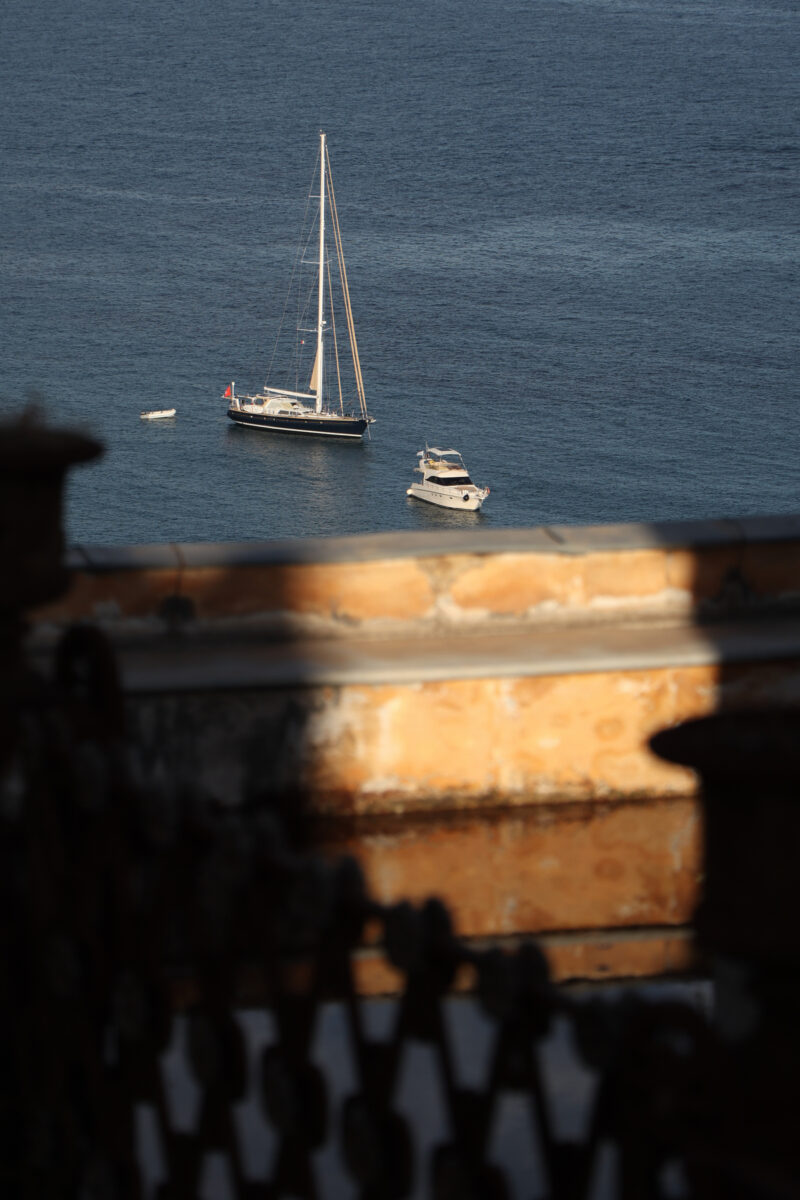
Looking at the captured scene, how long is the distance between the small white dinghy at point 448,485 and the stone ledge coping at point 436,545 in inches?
2883

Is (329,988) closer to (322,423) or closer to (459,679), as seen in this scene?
(459,679)

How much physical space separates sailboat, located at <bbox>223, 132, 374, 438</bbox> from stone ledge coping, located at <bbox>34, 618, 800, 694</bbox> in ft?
276

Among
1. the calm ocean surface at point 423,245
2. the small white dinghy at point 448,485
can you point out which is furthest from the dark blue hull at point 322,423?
the small white dinghy at point 448,485

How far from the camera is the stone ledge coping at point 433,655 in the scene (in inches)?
205

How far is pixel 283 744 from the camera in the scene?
5285 mm

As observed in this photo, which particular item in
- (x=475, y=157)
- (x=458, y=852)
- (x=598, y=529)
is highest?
(x=475, y=157)

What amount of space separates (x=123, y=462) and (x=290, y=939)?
3307 inches

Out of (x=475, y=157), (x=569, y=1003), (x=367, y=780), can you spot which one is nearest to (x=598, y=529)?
(x=367, y=780)

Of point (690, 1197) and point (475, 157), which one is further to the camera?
point (475, 157)

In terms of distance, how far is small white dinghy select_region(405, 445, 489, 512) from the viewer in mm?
79750

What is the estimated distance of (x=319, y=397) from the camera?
94.3 metres

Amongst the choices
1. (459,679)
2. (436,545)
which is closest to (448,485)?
(436,545)

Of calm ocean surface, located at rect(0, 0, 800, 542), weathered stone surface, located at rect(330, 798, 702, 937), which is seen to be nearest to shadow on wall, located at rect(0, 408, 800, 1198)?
weathered stone surface, located at rect(330, 798, 702, 937)

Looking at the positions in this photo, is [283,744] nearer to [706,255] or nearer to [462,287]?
[462,287]
